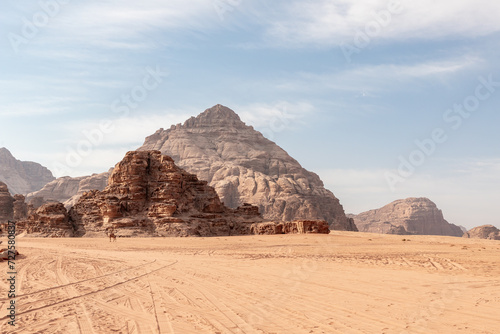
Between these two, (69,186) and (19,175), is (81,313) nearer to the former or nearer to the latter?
(69,186)

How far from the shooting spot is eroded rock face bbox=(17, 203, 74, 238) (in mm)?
48156

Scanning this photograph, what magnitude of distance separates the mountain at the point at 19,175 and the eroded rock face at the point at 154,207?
459 feet

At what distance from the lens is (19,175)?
614 ft

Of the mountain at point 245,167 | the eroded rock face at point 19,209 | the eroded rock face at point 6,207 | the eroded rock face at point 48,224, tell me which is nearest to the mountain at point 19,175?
the mountain at point 245,167

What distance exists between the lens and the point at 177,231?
1864 inches

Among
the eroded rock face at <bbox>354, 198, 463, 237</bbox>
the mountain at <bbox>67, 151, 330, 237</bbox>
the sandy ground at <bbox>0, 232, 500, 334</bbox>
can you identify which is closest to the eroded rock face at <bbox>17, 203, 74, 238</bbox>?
the mountain at <bbox>67, 151, 330, 237</bbox>

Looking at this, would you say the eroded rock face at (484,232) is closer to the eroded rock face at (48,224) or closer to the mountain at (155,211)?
the mountain at (155,211)

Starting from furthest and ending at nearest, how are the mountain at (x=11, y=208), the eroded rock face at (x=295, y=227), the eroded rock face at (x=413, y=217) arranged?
1. the eroded rock face at (x=413, y=217)
2. the mountain at (x=11, y=208)
3. the eroded rock face at (x=295, y=227)

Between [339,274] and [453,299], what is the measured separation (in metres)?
4.73

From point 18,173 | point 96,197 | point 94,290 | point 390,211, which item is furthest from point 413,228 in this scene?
point 18,173

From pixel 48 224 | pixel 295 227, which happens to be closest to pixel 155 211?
pixel 48 224

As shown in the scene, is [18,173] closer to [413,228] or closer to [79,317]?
[413,228]

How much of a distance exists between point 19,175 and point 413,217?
157048 mm

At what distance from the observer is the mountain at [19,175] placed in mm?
179125
